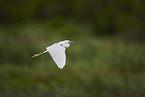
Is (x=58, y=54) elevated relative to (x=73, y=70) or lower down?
elevated

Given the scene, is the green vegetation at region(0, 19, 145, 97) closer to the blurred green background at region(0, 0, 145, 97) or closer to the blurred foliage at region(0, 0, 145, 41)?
the blurred green background at region(0, 0, 145, 97)

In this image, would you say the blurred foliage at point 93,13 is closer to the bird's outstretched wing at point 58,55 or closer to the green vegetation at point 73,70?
the green vegetation at point 73,70

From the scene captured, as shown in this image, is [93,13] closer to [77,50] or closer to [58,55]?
[77,50]

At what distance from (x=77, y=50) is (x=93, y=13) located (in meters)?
2.26

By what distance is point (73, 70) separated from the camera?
3.16m

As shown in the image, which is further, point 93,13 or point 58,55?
point 93,13

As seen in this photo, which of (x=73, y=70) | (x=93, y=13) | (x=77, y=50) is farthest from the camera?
(x=93, y=13)

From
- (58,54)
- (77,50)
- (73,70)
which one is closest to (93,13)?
(77,50)

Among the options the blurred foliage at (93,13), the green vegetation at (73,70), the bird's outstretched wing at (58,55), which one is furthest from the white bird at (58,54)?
the blurred foliage at (93,13)

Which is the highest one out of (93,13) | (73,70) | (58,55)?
(58,55)

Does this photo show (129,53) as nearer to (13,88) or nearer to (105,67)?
(105,67)

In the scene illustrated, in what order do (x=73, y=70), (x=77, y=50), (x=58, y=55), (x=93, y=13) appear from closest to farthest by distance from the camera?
(x=58, y=55) < (x=73, y=70) < (x=77, y=50) < (x=93, y=13)

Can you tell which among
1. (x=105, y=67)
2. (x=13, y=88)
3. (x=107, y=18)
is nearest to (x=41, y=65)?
(x=13, y=88)

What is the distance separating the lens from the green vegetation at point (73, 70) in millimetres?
2521
